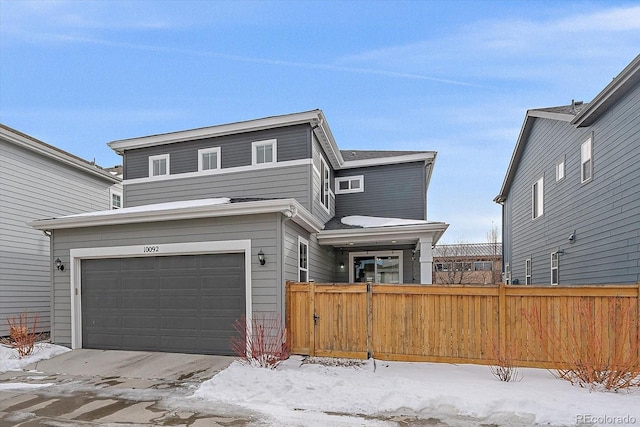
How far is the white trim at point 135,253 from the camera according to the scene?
7418mm

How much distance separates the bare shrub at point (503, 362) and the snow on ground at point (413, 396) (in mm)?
111

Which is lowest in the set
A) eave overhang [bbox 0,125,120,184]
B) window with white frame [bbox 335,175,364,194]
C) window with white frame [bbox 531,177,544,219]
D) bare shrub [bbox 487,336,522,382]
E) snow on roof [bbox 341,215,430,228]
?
bare shrub [bbox 487,336,522,382]

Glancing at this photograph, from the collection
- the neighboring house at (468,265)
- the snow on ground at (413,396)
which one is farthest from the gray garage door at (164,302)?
the neighboring house at (468,265)

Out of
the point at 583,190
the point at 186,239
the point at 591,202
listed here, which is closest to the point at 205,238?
the point at 186,239

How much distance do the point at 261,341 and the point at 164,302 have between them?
2674 mm

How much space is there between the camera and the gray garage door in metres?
7.57

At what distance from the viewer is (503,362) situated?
18.8 ft

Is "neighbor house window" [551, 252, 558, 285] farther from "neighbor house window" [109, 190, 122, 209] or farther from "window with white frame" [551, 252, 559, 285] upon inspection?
"neighbor house window" [109, 190, 122, 209]

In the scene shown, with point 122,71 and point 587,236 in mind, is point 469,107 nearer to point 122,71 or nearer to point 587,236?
point 587,236

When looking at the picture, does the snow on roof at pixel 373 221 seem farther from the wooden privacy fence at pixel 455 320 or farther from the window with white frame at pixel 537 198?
the window with white frame at pixel 537 198

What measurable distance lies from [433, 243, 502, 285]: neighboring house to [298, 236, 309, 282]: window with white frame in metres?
21.2

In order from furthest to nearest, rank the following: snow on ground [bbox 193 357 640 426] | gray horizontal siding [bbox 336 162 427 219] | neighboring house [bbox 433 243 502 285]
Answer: neighboring house [bbox 433 243 502 285]
gray horizontal siding [bbox 336 162 427 219]
snow on ground [bbox 193 357 640 426]

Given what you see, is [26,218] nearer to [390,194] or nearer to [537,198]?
[390,194]

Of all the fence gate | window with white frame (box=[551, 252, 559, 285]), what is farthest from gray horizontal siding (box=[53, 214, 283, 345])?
window with white frame (box=[551, 252, 559, 285])
